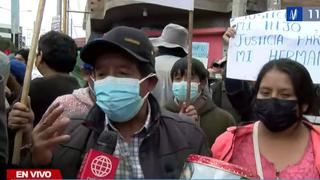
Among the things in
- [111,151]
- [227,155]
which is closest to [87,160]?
[111,151]

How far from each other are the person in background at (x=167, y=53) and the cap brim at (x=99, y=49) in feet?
6.79

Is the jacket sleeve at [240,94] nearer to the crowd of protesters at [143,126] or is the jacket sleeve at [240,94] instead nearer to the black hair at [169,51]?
the black hair at [169,51]

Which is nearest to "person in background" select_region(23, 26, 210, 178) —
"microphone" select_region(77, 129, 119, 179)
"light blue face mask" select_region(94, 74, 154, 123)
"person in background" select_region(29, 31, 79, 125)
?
"light blue face mask" select_region(94, 74, 154, 123)

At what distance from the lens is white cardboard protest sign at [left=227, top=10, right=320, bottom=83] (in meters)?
4.00

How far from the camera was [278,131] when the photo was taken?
2719mm

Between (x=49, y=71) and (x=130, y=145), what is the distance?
1.97 metres

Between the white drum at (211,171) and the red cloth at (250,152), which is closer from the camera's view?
the white drum at (211,171)

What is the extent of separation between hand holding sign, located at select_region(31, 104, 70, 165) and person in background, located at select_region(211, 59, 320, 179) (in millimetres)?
908

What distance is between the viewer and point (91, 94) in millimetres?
3250

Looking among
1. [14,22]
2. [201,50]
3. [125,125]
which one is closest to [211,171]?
[125,125]

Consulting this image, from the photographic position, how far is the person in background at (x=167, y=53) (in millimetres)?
4404

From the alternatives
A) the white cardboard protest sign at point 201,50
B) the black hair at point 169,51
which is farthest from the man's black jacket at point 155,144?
the white cardboard protest sign at point 201,50

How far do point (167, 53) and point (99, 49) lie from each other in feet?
8.55

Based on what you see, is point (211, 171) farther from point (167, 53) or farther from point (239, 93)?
point (167, 53)
